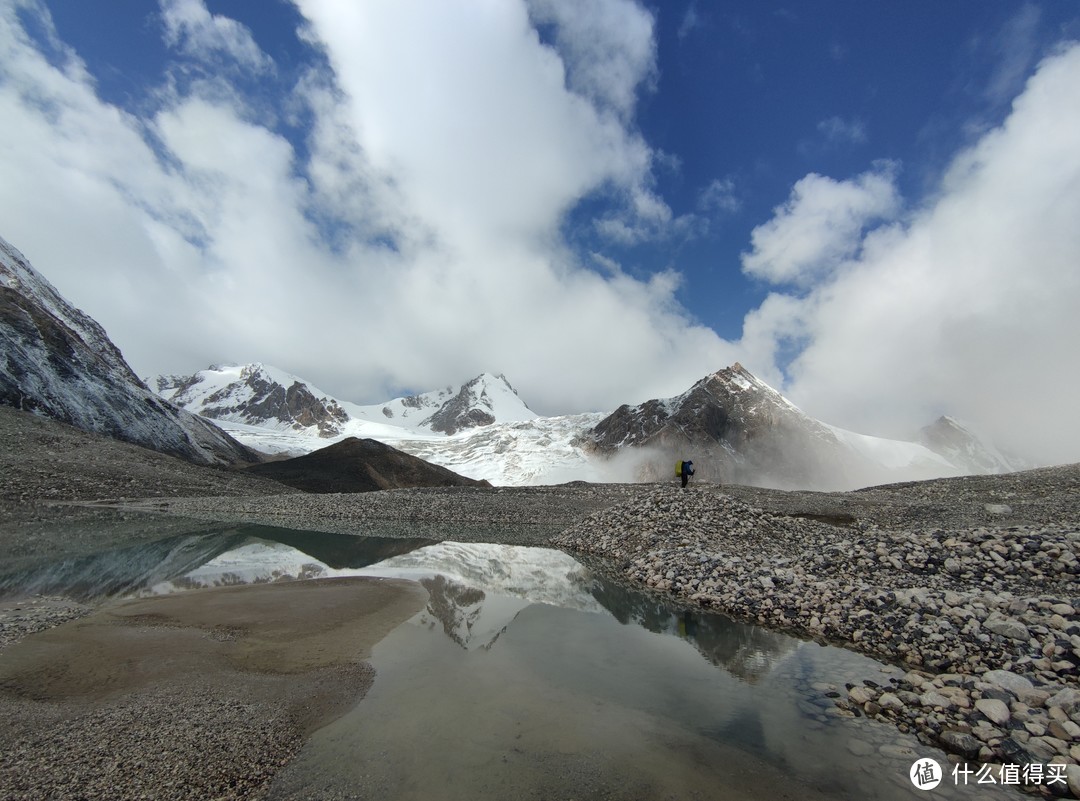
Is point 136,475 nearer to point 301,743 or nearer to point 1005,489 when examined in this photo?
point 301,743

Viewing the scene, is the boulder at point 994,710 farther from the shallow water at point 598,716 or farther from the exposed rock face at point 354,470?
the exposed rock face at point 354,470

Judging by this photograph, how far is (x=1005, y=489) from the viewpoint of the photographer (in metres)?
33.2

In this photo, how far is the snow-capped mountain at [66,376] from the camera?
202 ft

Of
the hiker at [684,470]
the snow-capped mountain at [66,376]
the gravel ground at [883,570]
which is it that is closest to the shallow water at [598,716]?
the gravel ground at [883,570]

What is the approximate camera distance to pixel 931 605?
1116 centimetres

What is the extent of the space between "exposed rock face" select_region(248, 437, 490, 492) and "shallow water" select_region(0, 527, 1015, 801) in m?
68.3

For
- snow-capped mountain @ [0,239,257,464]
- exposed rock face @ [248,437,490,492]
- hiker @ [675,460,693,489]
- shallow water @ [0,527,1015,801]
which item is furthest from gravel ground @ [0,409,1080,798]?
exposed rock face @ [248,437,490,492]

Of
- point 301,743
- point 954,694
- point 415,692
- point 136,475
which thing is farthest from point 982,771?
point 136,475

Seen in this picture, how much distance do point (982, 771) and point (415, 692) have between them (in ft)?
28.0

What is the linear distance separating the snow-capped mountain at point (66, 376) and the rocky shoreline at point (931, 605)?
7931 centimetres

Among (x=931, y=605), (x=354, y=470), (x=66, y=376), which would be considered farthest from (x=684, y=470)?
(x=66, y=376)

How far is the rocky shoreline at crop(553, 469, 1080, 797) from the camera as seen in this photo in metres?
7.13

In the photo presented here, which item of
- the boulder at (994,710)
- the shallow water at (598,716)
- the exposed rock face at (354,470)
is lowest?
the shallow water at (598,716)

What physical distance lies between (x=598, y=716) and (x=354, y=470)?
299 ft
